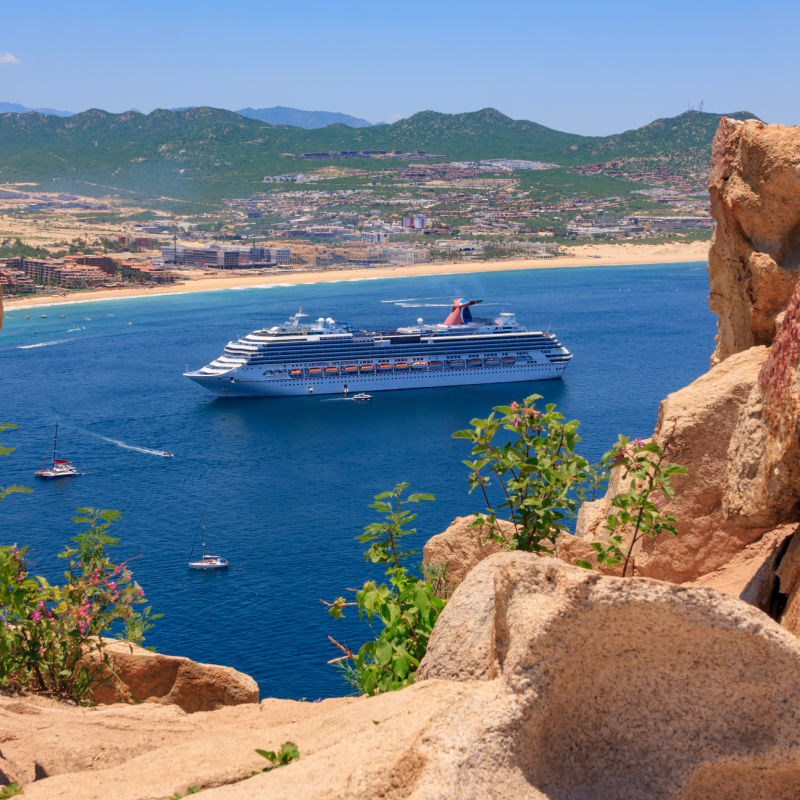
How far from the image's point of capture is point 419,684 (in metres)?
5.02

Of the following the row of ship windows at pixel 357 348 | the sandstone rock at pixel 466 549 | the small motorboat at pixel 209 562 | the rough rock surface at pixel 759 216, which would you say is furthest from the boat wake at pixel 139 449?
the rough rock surface at pixel 759 216

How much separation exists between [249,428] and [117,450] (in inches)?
350

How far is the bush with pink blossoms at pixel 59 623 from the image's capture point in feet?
25.6

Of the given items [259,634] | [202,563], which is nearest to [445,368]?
[202,563]

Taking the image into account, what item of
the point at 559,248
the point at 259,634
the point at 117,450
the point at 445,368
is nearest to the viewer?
the point at 259,634

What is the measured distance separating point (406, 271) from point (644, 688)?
5418 inches

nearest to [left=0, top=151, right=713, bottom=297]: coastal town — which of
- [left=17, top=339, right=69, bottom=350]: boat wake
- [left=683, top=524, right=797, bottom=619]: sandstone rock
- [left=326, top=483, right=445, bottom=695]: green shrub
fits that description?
[left=17, top=339, right=69, bottom=350]: boat wake

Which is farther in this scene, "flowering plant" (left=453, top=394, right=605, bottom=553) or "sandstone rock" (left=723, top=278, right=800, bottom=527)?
"flowering plant" (left=453, top=394, right=605, bottom=553)

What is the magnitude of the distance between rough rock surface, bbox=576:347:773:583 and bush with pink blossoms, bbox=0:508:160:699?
16.4 feet

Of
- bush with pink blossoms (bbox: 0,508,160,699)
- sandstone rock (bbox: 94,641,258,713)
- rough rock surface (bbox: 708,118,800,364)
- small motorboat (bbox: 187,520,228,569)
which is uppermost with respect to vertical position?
rough rock surface (bbox: 708,118,800,364)

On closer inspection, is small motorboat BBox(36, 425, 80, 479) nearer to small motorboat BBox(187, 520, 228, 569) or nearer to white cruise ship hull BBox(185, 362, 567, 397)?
small motorboat BBox(187, 520, 228, 569)

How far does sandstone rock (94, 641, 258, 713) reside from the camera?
967cm

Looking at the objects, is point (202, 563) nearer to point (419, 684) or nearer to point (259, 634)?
point (259, 634)

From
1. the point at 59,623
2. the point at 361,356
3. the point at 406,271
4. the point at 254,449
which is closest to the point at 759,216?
the point at 59,623
